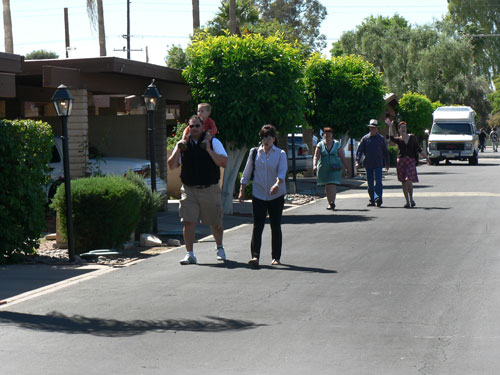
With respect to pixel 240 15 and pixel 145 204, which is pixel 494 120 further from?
pixel 145 204

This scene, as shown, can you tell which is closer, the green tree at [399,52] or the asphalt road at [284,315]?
the asphalt road at [284,315]

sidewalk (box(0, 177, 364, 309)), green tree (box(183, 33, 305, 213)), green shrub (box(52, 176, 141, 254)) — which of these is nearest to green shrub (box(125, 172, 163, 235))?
sidewalk (box(0, 177, 364, 309))

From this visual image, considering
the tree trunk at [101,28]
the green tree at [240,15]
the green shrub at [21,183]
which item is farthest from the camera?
the green tree at [240,15]

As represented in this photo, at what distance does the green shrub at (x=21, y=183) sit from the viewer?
1264 centimetres

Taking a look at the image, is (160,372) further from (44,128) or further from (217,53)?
(217,53)

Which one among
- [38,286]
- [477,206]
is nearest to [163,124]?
[477,206]

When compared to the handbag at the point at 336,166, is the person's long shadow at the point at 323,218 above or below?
below

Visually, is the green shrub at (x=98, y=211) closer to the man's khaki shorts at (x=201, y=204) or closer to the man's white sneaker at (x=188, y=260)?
the man's khaki shorts at (x=201, y=204)

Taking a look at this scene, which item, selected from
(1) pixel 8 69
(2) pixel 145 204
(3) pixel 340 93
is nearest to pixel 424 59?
(3) pixel 340 93

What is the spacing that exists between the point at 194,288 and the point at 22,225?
376 cm

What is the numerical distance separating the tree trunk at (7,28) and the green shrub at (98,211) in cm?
2854

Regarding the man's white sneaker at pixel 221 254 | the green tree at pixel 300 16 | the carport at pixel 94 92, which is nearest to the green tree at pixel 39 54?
the green tree at pixel 300 16

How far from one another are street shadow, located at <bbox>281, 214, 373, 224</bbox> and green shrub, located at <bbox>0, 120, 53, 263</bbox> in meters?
6.34

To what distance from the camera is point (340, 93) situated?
108 ft
